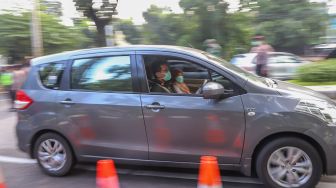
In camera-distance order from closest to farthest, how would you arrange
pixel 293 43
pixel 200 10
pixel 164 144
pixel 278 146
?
pixel 278 146 → pixel 164 144 → pixel 200 10 → pixel 293 43

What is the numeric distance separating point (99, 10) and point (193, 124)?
28.0 metres

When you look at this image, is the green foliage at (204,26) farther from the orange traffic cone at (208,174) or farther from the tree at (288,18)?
the orange traffic cone at (208,174)

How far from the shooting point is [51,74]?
553 centimetres

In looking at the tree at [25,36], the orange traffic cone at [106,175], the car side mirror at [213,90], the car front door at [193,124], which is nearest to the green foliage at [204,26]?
the tree at [25,36]

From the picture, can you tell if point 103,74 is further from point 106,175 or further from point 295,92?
point 295,92

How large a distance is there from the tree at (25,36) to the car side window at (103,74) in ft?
55.2

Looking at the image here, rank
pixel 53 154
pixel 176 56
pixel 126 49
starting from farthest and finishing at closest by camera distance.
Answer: pixel 53 154 → pixel 126 49 → pixel 176 56

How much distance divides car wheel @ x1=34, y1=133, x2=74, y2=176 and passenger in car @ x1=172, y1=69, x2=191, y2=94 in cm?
157

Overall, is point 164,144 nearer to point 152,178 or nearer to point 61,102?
point 152,178

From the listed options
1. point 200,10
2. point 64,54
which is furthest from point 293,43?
point 64,54

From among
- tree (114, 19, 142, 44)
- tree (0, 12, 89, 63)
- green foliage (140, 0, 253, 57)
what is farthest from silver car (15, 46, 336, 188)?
tree (114, 19, 142, 44)

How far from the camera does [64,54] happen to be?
5.57 metres

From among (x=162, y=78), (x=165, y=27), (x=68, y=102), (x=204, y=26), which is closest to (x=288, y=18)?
(x=204, y=26)

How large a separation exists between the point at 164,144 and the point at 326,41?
3458cm
